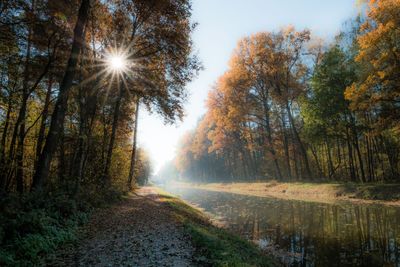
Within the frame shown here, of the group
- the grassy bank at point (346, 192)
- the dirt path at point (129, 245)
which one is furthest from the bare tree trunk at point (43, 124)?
the grassy bank at point (346, 192)

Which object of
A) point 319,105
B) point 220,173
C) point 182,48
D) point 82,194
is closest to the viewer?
point 82,194

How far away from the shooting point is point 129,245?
6570mm

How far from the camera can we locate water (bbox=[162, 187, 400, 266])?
7.55 metres

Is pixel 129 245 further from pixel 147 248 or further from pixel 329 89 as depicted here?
pixel 329 89

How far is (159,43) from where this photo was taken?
48.7ft

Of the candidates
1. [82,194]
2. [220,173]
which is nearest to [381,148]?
[82,194]

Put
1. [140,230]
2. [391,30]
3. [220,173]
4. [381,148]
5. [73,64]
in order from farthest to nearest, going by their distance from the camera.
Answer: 1. [220,173]
2. [381,148]
3. [391,30]
4. [73,64]
5. [140,230]

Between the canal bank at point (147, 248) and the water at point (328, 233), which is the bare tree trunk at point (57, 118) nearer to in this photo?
the canal bank at point (147, 248)

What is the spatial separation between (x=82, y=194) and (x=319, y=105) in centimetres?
2239

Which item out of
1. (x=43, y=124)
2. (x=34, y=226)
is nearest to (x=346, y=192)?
(x=34, y=226)

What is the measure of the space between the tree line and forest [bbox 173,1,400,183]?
13.1 meters

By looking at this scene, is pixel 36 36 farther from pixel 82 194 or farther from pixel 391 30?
pixel 391 30

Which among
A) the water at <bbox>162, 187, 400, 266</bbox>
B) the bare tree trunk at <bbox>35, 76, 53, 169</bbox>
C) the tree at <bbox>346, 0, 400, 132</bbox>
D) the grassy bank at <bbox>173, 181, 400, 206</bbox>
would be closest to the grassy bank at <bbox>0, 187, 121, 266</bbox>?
the bare tree trunk at <bbox>35, 76, 53, 169</bbox>

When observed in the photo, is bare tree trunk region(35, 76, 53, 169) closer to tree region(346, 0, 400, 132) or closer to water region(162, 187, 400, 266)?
water region(162, 187, 400, 266)
